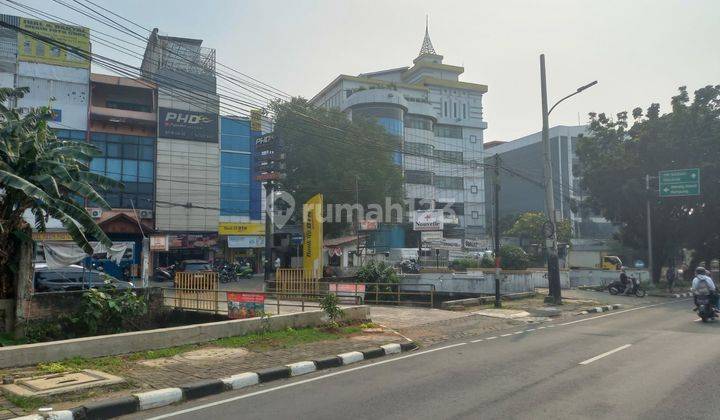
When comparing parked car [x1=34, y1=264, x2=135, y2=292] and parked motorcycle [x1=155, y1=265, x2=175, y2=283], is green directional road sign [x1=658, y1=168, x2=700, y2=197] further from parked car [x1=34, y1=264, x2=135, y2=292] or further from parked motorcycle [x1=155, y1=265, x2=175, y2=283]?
parked motorcycle [x1=155, y1=265, x2=175, y2=283]

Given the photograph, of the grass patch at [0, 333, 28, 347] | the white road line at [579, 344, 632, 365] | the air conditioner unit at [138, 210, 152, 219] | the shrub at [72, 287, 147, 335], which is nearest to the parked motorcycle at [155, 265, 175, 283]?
the air conditioner unit at [138, 210, 152, 219]

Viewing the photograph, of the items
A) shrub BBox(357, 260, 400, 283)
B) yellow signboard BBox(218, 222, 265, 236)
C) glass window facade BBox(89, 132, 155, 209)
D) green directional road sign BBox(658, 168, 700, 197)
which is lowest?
shrub BBox(357, 260, 400, 283)

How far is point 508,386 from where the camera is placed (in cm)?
788

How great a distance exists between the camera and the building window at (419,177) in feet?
215

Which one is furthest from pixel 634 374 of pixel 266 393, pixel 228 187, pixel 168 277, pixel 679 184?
pixel 228 187

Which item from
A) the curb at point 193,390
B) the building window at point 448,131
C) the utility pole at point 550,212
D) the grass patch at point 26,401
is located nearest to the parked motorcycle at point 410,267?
the utility pole at point 550,212

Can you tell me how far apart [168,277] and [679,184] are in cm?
3227

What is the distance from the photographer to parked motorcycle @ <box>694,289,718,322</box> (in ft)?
51.8

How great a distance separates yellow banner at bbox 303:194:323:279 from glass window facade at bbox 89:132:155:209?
868 inches

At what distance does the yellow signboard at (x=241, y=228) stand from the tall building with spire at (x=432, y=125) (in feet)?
54.2

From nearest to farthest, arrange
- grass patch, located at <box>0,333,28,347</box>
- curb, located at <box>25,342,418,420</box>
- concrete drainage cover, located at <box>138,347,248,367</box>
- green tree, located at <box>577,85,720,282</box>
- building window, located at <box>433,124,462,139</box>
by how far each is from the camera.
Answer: curb, located at <box>25,342,418,420</box> → concrete drainage cover, located at <box>138,347,248,367</box> → grass patch, located at <box>0,333,28,347</box> → green tree, located at <box>577,85,720,282</box> → building window, located at <box>433,124,462,139</box>

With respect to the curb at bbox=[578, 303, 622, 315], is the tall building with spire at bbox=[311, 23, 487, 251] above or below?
above

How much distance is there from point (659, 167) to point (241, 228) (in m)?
32.0

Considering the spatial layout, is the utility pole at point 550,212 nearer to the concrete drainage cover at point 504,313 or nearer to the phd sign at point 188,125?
the concrete drainage cover at point 504,313
